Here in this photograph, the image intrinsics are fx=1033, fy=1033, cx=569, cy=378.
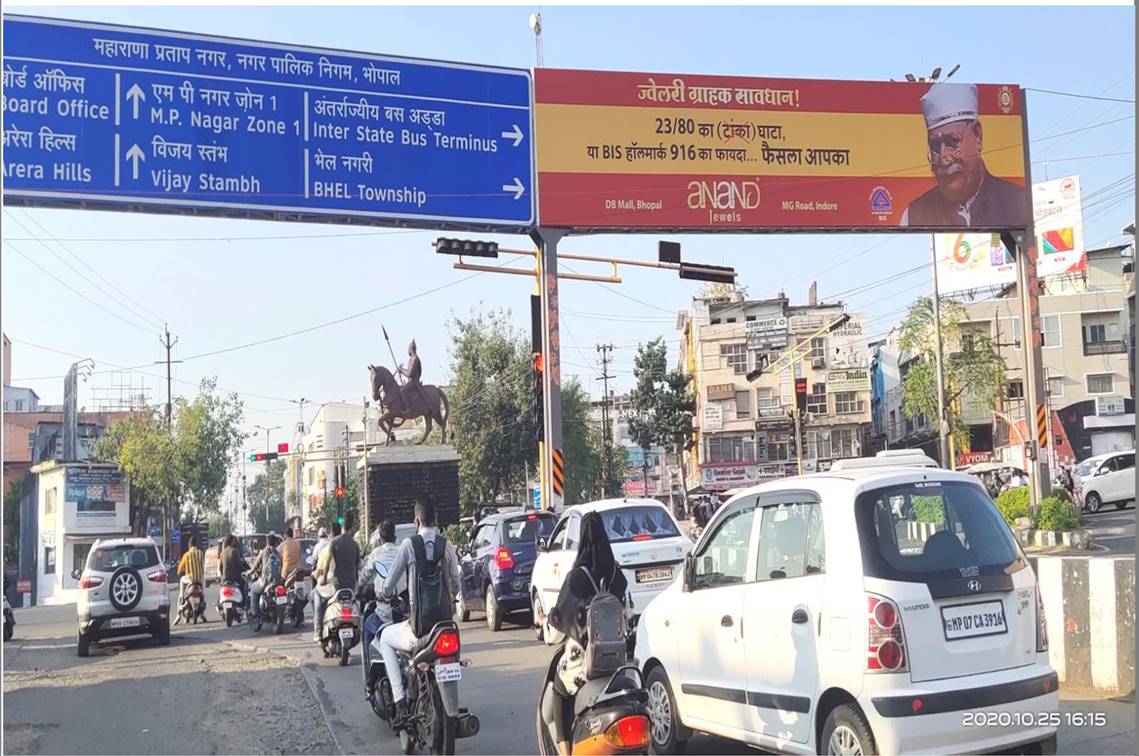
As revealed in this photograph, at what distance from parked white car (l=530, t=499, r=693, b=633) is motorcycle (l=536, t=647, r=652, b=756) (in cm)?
557

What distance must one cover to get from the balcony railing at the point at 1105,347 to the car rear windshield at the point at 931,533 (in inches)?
2132

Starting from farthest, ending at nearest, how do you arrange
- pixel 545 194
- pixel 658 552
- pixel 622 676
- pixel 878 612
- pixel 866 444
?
pixel 866 444
pixel 545 194
pixel 658 552
pixel 622 676
pixel 878 612

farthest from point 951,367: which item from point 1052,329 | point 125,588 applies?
point 125,588

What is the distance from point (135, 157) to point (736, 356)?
49.6 metres

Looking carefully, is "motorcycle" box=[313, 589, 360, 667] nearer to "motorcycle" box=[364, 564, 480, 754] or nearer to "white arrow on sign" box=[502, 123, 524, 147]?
"motorcycle" box=[364, 564, 480, 754]

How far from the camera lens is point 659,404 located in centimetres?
5712

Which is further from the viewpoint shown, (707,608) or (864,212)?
(864,212)

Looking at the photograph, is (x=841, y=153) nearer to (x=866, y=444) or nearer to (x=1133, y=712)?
(x=1133, y=712)

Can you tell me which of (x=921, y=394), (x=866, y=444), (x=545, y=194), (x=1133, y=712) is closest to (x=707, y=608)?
(x=1133, y=712)

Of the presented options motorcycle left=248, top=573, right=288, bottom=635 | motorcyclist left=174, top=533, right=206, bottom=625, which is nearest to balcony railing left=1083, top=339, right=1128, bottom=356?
motorcyclist left=174, top=533, right=206, bottom=625

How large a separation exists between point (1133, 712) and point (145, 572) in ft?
47.3

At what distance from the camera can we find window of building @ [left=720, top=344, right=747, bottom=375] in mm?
63531

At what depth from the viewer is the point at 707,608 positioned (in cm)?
684

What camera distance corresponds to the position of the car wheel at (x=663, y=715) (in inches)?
286
